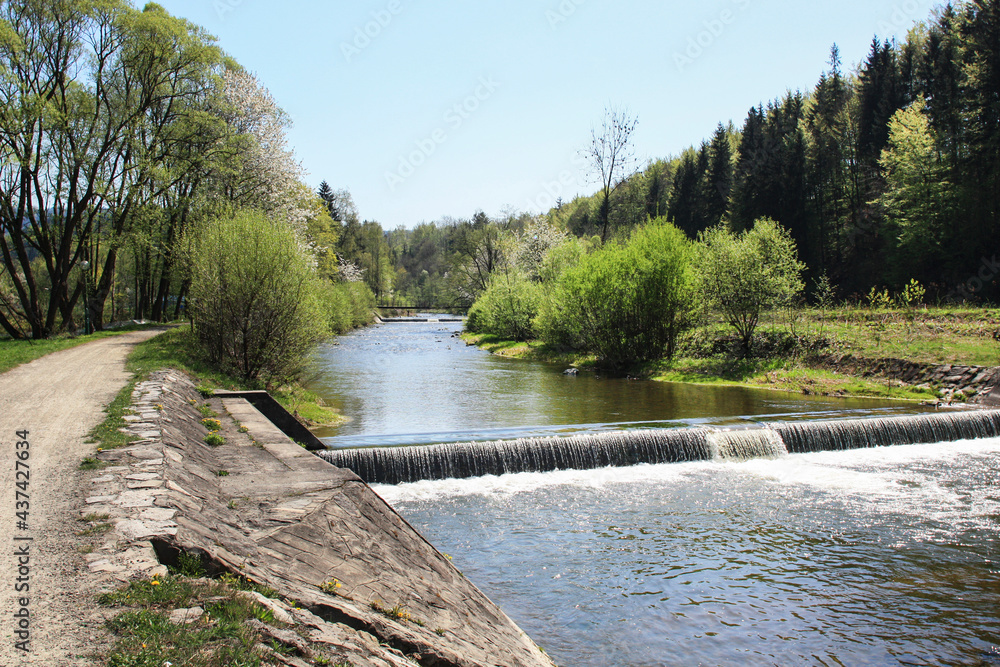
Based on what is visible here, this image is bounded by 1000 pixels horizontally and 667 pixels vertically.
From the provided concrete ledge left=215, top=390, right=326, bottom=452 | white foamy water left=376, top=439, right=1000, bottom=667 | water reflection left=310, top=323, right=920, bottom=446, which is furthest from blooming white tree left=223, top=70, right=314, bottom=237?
white foamy water left=376, top=439, right=1000, bottom=667

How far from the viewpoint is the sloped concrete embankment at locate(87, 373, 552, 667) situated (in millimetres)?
4543

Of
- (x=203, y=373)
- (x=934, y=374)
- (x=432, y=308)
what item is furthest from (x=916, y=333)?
(x=432, y=308)

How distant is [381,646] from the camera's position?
440 cm

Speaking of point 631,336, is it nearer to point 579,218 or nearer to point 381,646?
point 381,646

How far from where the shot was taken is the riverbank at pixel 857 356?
20.5 meters

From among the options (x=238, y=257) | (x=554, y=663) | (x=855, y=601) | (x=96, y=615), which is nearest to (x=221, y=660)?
(x=96, y=615)

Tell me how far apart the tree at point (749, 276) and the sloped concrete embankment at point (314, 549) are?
881 inches

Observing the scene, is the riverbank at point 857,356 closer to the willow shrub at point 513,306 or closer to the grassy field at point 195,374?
the willow shrub at point 513,306

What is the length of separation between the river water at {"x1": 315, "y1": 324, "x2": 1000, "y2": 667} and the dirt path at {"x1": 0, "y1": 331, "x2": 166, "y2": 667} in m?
4.40

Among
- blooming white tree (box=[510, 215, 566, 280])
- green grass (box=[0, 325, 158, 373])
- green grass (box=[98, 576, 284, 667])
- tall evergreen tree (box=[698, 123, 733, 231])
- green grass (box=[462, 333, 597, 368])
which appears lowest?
green grass (box=[462, 333, 597, 368])

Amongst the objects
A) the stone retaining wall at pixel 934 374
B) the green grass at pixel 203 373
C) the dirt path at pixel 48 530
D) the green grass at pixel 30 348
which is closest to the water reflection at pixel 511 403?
the green grass at pixel 203 373

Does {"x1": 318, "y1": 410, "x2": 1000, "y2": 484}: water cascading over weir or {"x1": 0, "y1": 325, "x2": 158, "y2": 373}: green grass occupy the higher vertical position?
{"x1": 0, "y1": 325, "x2": 158, "y2": 373}: green grass

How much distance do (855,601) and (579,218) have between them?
3721 inches

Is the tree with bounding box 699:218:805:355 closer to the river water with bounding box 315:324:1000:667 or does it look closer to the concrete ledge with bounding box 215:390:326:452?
the river water with bounding box 315:324:1000:667
